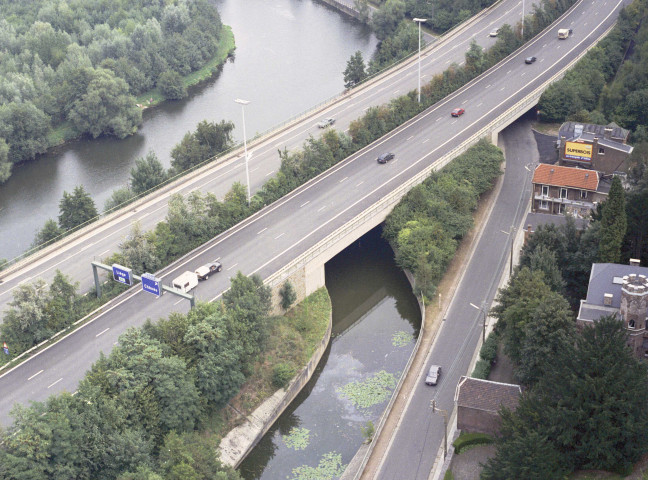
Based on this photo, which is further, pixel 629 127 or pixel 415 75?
pixel 415 75

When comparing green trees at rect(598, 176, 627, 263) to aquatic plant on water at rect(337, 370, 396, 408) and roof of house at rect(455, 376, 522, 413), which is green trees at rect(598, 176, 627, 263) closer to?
roof of house at rect(455, 376, 522, 413)

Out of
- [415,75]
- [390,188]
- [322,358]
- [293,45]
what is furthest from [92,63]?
[322,358]

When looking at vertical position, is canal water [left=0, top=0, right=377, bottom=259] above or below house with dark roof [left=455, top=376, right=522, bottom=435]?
below

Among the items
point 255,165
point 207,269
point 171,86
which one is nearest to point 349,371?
point 207,269

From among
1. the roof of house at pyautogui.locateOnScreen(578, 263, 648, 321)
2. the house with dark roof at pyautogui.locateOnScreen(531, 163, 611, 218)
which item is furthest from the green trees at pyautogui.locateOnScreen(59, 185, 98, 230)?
the roof of house at pyautogui.locateOnScreen(578, 263, 648, 321)

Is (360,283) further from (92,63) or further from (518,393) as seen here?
(92,63)

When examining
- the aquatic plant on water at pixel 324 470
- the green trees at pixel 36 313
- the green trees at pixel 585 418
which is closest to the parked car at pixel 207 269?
the green trees at pixel 36 313
